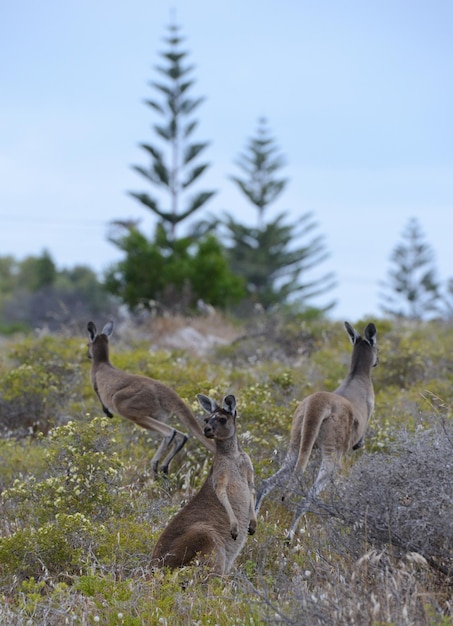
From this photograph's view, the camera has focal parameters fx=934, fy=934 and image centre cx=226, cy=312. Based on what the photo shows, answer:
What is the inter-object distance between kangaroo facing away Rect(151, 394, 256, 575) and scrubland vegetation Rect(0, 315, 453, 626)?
0.20m

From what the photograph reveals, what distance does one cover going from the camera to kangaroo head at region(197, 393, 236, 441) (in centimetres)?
689

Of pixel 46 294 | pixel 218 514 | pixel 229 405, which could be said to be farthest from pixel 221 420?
pixel 46 294

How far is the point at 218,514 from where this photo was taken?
655cm

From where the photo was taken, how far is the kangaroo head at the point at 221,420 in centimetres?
689

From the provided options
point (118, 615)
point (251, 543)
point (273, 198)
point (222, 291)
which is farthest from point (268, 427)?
point (273, 198)

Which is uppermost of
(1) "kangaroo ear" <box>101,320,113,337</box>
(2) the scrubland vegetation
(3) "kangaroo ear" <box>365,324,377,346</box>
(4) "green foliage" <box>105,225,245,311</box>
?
(4) "green foliage" <box>105,225,245,311</box>

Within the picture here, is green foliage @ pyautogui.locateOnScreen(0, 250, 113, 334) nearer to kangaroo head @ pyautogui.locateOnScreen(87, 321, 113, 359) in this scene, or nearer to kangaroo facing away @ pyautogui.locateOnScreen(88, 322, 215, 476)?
kangaroo head @ pyautogui.locateOnScreen(87, 321, 113, 359)

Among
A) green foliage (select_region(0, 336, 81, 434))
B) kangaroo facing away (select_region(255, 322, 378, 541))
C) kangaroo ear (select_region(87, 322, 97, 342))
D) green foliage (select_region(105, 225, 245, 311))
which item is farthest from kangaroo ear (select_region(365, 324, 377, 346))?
green foliage (select_region(105, 225, 245, 311))

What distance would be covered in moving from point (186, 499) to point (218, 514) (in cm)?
185

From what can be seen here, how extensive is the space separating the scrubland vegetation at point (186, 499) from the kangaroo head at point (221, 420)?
0.86 meters

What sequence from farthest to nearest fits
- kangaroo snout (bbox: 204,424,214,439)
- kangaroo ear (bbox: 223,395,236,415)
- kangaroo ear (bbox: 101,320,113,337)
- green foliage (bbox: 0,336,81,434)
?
green foliage (bbox: 0,336,81,434), kangaroo ear (bbox: 101,320,113,337), kangaroo ear (bbox: 223,395,236,415), kangaroo snout (bbox: 204,424,214,439)

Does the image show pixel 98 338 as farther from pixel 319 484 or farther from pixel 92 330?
pixel 319 484

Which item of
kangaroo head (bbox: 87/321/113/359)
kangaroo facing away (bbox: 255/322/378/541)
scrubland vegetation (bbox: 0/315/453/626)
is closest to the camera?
scrubland vegetation (bbox: 0/315/453/626)

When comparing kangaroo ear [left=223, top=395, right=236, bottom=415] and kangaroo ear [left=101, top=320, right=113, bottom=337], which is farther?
kangaroo ear [left=101, top=320, right=113, bottom=337]
